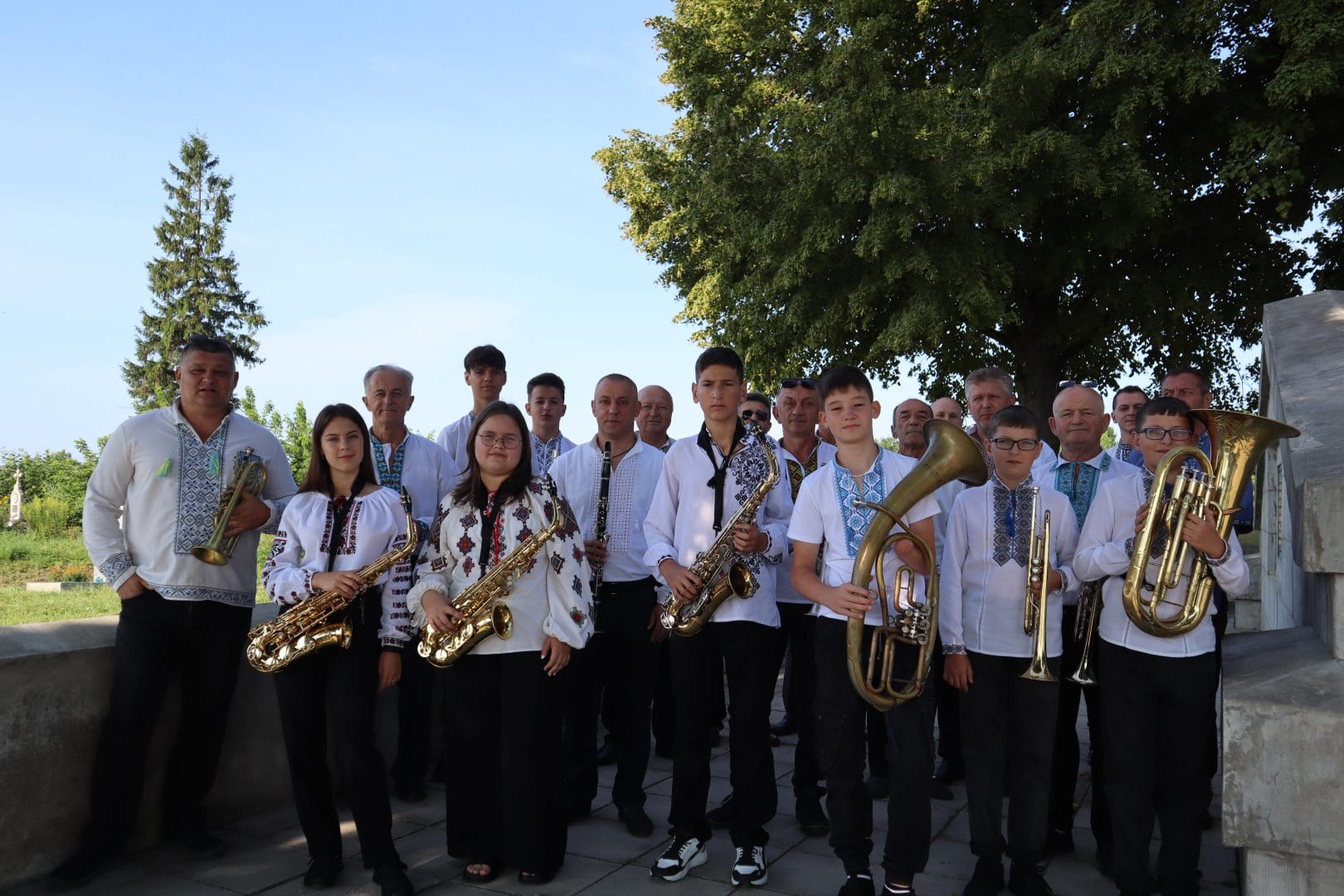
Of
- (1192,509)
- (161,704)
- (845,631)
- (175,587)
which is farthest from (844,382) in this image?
(161,704)

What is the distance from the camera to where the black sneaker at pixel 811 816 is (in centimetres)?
440

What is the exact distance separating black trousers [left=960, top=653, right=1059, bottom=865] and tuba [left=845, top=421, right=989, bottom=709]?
40cm

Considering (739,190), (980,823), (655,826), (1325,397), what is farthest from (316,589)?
(739,190)

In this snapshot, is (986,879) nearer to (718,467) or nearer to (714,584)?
(714,584)

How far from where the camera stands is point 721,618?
3.92 m

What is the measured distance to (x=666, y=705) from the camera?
233 inches

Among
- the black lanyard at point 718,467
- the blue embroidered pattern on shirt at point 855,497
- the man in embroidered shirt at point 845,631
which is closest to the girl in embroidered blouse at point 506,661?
the black lanyard at point 718,467

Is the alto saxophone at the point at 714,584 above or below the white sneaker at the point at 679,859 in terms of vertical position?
above

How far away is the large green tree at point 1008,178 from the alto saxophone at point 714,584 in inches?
378

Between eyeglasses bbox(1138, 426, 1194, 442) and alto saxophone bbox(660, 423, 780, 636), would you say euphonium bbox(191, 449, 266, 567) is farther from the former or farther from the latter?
eyeglasses bbox(1138, 426, 1194, 442)

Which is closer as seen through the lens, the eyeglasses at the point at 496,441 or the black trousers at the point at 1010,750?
the black trousers at the point at 1010,750

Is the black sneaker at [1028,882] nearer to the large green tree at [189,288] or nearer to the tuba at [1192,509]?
the tuba at [1192,509]

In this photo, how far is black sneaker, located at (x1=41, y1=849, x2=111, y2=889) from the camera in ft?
12.3

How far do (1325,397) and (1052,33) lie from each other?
34.0 ft
